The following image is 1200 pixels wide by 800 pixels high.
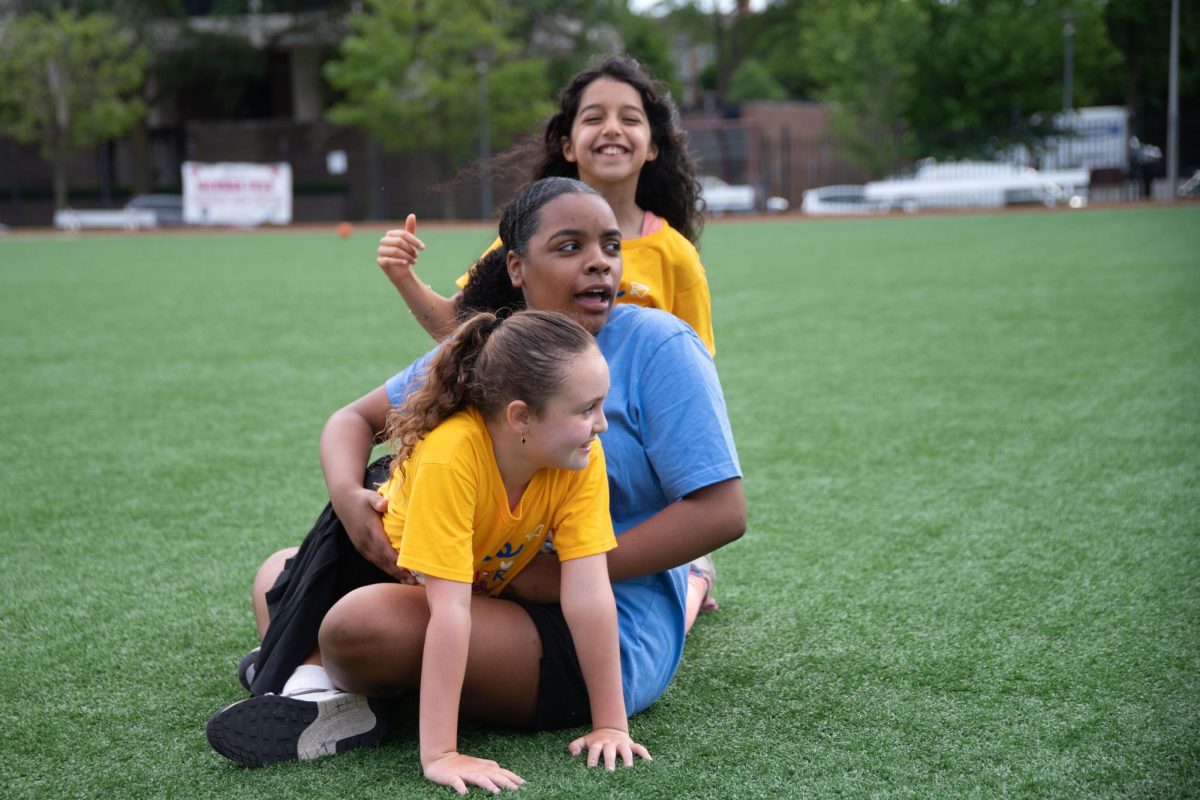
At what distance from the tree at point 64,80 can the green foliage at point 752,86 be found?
26217 millimetres

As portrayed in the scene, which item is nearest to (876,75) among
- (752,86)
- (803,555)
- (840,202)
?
(840,202)

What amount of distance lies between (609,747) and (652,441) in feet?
1.93

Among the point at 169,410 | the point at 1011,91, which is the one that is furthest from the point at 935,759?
the point at 1011,91

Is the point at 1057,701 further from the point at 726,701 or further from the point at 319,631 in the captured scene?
the point at 319,631

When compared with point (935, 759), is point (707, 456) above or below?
above

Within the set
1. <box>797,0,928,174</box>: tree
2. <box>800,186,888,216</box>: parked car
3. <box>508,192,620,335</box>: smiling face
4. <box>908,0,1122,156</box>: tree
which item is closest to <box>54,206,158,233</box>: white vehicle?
<box>800,186,888,216</box>: parked car

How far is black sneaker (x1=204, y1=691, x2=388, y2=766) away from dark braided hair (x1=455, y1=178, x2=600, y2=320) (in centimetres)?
84

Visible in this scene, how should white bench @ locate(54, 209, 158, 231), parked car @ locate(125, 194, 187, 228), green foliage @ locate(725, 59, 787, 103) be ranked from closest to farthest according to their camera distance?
white bench @ locate(54, 209, 158, 231) → parked car @ locate(125, 194, 187, 228) → green foliage @ locate(725, 59, 787, 103)

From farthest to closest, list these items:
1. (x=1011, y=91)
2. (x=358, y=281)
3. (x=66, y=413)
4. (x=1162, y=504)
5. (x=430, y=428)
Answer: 1. (x=1011, y=91)
2. (x=358, y=281)
3. (x=66, y=413)
4. (x=1162, y=504)
5. (x=430, y=428)

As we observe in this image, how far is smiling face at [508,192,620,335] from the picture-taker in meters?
2.38

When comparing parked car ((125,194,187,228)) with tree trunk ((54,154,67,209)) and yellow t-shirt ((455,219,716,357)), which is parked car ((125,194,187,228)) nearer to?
tree trunk ((54,154,67,209))

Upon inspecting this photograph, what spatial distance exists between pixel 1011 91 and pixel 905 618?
3081 cm

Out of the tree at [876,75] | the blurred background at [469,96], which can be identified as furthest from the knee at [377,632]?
the tree at [876,75]

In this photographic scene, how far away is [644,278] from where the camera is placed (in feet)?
10.2
